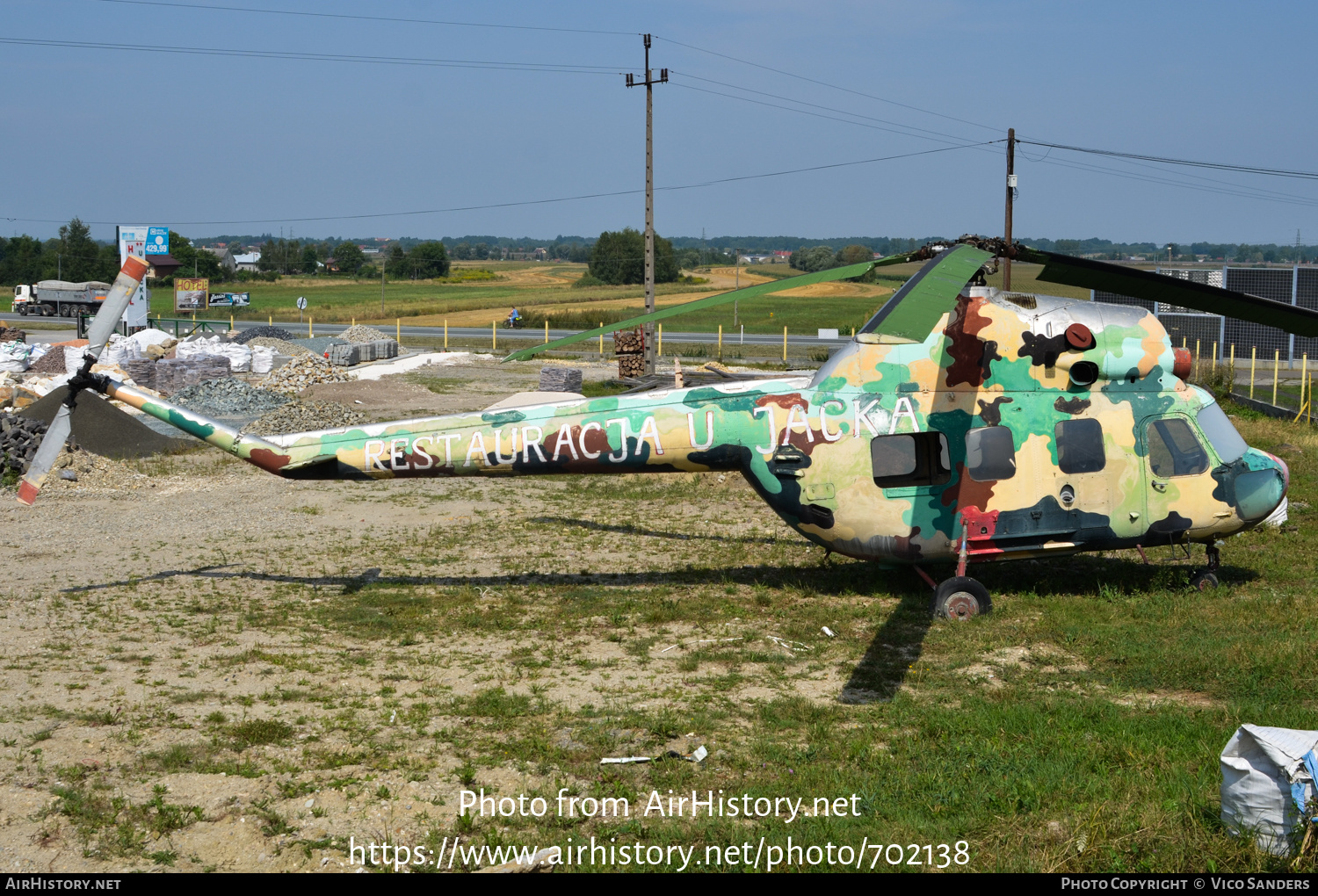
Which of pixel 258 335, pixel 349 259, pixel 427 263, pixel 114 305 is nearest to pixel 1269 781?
pixel 114 305

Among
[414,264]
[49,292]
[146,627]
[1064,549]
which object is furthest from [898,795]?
[414,264]

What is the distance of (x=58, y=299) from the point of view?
77688mm

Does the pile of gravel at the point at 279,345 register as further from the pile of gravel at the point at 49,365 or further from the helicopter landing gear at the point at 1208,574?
the helicopter landing gear at the point at 1208,574

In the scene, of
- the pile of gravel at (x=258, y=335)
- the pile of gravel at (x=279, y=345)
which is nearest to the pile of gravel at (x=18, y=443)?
the pile of gravel at (x=279, y=345)

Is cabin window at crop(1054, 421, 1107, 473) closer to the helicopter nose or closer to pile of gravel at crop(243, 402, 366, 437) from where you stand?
the helicopter nose

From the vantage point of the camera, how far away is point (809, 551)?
50.0ft

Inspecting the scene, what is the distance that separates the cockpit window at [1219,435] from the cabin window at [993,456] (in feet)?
7.71

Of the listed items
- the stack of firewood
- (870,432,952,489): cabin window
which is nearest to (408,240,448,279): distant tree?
the stack of firewood

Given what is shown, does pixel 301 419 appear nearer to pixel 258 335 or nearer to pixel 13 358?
pixel 13 358

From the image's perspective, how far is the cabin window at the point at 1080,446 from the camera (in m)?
12.2

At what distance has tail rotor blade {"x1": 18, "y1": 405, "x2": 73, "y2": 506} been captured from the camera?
12.1 meters

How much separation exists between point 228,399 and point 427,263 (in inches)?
5133

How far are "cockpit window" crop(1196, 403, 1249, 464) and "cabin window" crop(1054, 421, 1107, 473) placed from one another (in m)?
1.33

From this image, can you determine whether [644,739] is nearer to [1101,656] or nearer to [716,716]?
[716,716]
